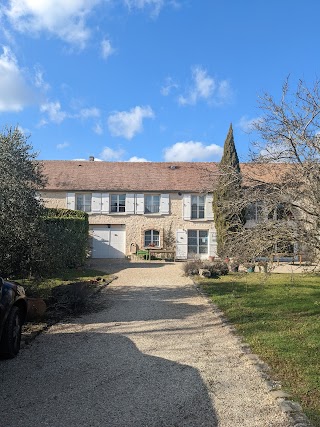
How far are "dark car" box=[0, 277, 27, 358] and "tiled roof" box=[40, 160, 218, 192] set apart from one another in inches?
861

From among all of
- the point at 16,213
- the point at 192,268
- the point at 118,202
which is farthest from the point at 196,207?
the point at 16,213

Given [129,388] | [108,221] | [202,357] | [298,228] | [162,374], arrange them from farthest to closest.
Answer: [108,221] → [298,228] → [202,357] → [162,374] → [129,388]

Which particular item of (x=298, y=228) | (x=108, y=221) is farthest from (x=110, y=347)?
(x=108, y=221)

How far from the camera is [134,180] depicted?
29000 mm

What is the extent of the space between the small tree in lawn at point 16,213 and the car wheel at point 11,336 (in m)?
3.11

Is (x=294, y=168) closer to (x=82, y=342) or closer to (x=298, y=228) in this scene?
(x=298, y=228)

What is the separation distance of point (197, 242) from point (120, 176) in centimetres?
758

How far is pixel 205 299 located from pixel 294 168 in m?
4.49

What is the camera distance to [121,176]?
96.5 ft

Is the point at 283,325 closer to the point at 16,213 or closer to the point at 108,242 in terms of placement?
the point at 16,213

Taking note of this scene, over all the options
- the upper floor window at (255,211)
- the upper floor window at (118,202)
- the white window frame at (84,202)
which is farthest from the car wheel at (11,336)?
the white window frame at (84,202)

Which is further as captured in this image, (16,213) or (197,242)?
(197,242)

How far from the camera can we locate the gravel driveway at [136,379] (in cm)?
358

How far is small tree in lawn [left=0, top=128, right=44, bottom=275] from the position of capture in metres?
8.38
